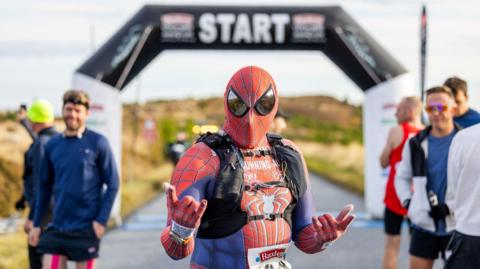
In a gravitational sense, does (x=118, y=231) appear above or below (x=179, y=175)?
below

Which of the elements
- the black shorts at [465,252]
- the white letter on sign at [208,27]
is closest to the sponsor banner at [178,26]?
the white letter on sign at [208,27]

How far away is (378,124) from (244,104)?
1059 cm

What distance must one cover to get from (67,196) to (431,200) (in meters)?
2.75

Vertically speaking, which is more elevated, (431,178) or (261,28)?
(261,28)

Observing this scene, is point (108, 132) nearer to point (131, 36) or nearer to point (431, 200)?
point (131, 36)

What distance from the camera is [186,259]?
10555mm

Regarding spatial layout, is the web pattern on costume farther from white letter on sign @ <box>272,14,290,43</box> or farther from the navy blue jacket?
white letter on sign @ <box>272,14,290,43</box>

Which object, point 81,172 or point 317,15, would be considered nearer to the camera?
point 81,172

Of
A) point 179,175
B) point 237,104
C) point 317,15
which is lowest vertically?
point 179,175

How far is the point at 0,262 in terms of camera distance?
8852mm

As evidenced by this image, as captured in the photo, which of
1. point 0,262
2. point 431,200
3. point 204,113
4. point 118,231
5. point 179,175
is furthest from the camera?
point 204,113

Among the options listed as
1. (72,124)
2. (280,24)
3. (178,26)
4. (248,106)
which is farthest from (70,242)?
(280,24)

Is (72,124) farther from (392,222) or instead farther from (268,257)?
(392,222)

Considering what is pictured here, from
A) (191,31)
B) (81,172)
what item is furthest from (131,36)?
(81,172)
